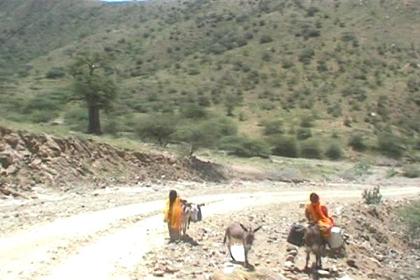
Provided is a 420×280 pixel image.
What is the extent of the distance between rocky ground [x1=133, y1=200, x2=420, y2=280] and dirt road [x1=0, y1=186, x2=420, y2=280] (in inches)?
25.4

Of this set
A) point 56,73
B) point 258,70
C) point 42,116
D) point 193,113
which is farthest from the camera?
point 56,73

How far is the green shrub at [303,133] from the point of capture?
52.2 meters

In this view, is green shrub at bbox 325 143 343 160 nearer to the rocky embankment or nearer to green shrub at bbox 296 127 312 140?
green shrub at bbox 296 127 312 140

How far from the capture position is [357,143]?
5206cm

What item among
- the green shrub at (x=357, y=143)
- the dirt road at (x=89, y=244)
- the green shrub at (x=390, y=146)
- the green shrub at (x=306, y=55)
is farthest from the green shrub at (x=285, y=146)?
the dirt road at (x=89, y=244)

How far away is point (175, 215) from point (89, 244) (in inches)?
77.1

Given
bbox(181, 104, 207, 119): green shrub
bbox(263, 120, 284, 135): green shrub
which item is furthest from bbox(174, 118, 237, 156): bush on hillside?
bbox(263, 120, 284, 135): green shrub

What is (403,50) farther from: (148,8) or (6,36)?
(6,36)

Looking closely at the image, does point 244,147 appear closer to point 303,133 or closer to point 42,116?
point 303,133

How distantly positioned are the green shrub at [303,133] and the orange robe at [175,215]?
119 feet

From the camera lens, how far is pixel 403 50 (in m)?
70.0

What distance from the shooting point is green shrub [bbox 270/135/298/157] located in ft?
161

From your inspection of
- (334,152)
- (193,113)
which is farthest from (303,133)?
(193,113)

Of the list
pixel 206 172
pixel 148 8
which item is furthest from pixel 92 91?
pixel 148 8
